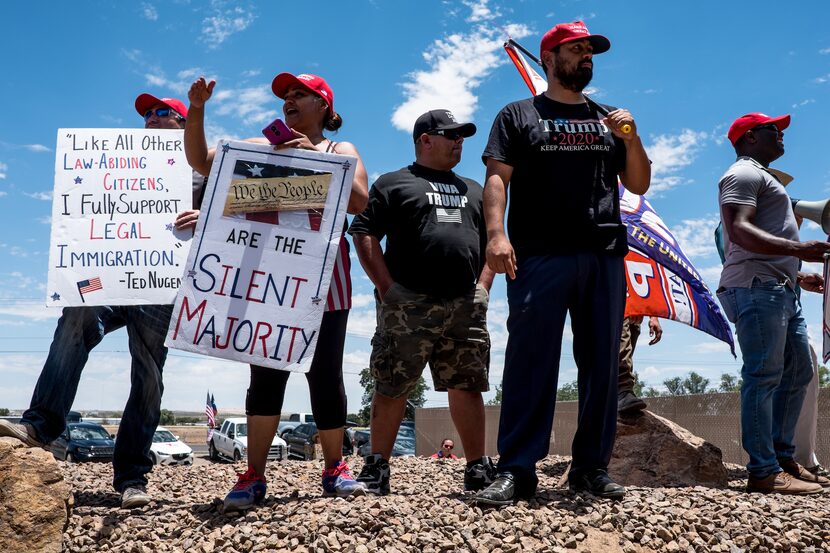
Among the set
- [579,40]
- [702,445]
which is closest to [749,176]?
[579,40]

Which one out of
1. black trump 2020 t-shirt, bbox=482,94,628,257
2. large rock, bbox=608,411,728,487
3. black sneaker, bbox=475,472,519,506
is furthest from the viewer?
large rock, bbox=608,411,728,487

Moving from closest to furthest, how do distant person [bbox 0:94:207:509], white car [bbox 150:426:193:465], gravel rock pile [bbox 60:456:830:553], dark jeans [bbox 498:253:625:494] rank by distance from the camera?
gravel rock pile [bbox 60:456:830:553]
dark jeans [bbox 498:253:625:494]
distant person [bbox 0:94:207:509]
white car [bbox 150:426:193:465]

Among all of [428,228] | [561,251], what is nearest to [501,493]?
[561,251]

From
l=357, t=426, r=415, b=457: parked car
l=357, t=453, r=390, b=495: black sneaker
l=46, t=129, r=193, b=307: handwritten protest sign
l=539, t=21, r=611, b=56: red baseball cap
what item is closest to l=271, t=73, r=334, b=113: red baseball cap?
l=46, t=129, r=193, b=307: handwritten protest sign

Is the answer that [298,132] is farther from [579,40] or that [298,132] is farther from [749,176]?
[749,176]

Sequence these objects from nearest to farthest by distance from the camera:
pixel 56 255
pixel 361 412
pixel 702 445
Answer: pixel 56 255
pixel 702 445
pixel 361 412

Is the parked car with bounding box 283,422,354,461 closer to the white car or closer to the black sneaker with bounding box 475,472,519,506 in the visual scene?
the white car

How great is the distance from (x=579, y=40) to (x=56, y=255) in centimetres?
294

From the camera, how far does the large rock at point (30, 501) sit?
3.16 meters

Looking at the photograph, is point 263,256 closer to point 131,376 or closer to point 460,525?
point 131,376

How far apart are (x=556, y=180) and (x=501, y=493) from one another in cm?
150

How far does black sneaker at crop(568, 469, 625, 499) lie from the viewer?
366 centimetres

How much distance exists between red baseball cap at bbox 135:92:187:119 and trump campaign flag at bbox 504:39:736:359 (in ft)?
10.7

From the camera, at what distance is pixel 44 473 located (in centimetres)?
330
